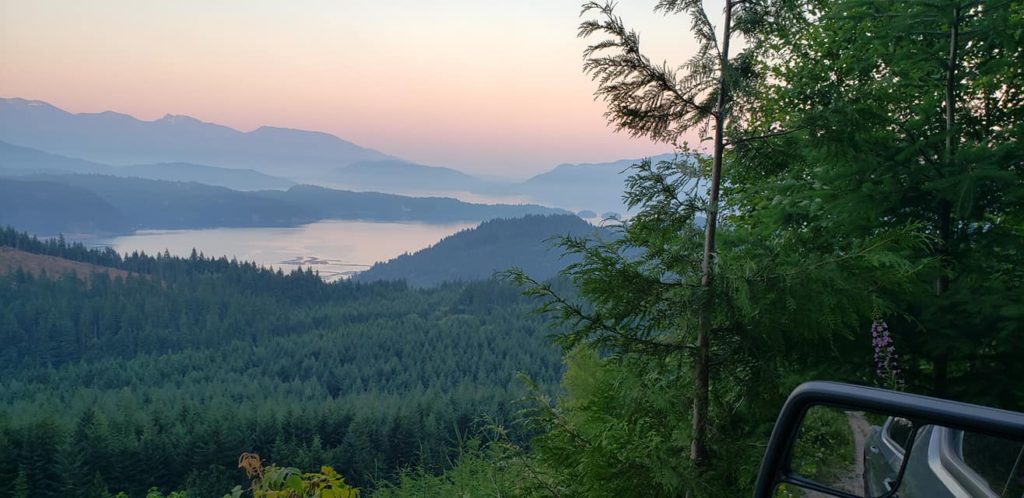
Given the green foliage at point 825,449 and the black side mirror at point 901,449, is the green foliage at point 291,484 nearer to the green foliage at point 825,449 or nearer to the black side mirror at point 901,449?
the green foliage at point 825,449

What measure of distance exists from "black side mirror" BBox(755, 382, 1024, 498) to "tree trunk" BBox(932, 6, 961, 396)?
385cm

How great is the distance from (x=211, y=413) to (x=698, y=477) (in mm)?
58395

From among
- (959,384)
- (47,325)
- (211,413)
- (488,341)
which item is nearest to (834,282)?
(959,384)

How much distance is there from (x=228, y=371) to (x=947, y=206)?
100 metres

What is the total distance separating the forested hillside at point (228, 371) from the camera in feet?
156

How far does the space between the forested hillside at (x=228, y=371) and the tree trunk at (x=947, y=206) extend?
9.98 meters

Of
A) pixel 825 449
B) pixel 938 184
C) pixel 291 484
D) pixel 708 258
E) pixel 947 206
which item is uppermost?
pixel 938 184

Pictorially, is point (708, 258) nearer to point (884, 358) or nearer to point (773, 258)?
point (773, 258)

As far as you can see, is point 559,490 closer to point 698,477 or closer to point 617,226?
point 698,477

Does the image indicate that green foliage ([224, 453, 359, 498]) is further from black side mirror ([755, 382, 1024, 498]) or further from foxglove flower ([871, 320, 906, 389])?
foxglove flower ([871, 320, 906, 389])

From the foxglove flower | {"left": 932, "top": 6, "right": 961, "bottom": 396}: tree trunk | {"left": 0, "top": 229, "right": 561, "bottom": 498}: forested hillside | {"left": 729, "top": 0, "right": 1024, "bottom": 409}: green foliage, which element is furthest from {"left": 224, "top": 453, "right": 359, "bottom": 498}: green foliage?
{"left": 0, "top": 229, "right": 561, "bottom": 498}: forested hillside

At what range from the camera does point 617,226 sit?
3498mm

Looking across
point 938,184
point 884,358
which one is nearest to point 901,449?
point 884,358

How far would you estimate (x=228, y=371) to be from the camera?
307ft
